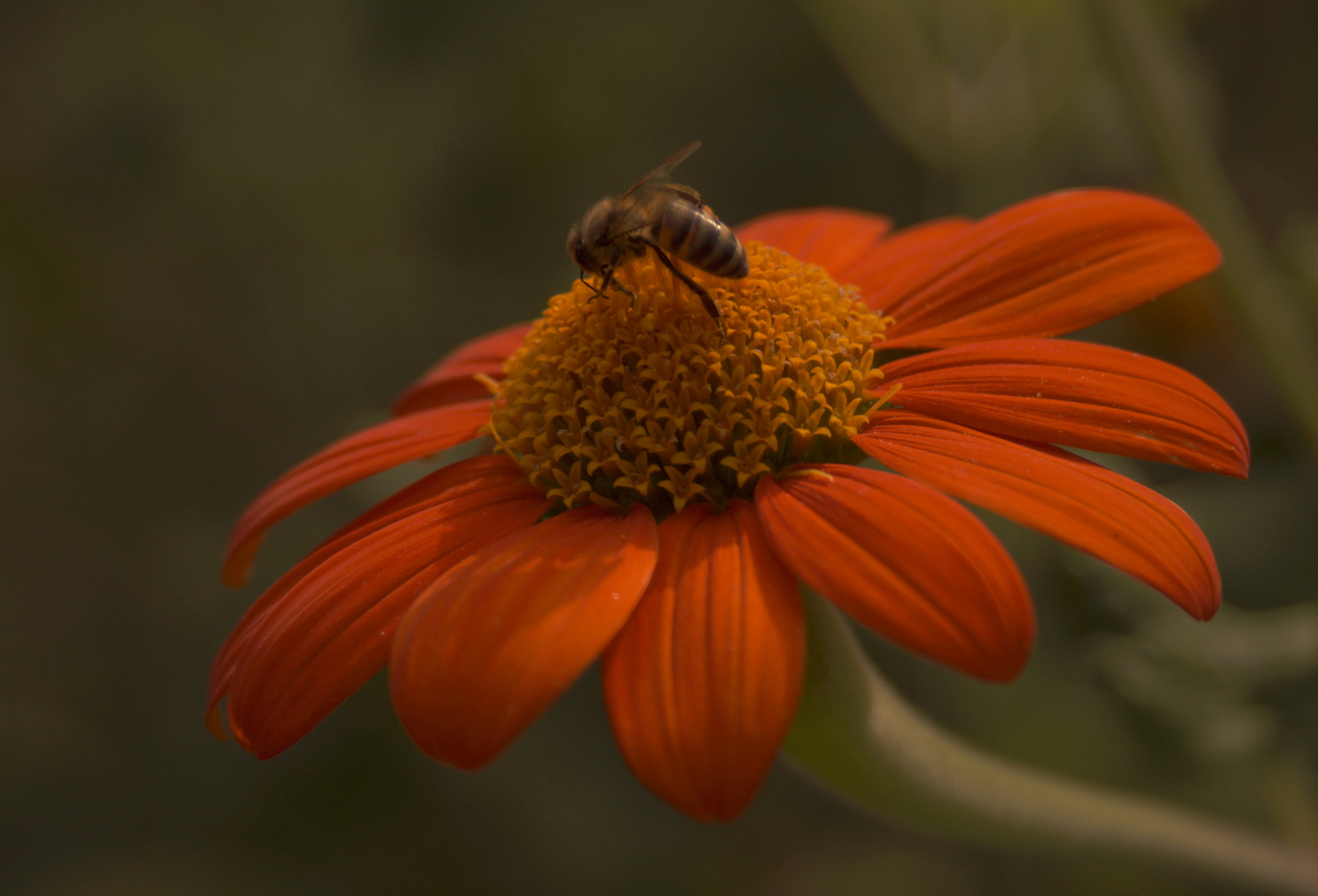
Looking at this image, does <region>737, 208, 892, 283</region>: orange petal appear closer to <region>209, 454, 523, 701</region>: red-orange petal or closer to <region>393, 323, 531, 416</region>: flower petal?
<region>393, 323, 531, 416</region>: flower petal

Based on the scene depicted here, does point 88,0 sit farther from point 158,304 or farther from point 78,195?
point 158,304

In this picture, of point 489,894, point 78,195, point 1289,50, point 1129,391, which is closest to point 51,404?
point 78,195

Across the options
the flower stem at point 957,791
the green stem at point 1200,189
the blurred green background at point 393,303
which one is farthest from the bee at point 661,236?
the blurred green background at point 393,303

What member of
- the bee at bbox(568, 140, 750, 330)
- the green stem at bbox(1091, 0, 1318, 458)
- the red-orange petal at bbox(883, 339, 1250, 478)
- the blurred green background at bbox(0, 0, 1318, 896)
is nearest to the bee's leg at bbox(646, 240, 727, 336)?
the bee at bbox(568, 140, 750, 330)

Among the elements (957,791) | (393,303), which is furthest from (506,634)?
(393,303)

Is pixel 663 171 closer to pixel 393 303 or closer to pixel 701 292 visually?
pixel 701 292
